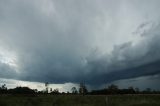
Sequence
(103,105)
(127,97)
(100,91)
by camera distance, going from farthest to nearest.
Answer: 1. (100,91)
2. (127,97)
3. (103,105)

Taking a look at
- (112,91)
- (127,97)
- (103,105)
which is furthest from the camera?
(112,91)

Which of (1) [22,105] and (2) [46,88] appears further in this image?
(2) [46,88]

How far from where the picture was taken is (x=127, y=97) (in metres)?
52.1

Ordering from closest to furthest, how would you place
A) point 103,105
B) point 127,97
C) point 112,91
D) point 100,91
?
point 103,105 → point 127,97 → point 112,91 → point 100,91

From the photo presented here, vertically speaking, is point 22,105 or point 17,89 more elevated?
point 17,89

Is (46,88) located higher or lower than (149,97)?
higher

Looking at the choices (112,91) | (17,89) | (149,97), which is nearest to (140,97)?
(149,97)

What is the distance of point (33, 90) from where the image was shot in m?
107

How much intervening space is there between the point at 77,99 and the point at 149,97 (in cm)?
1345

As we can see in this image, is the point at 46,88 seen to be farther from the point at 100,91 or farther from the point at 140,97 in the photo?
the point at 140,97

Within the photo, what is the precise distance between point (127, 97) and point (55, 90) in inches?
2214

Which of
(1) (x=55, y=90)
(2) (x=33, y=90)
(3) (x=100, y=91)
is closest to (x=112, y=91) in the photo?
(3) (x=100, y=91)

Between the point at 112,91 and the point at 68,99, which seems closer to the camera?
the point at 68,99

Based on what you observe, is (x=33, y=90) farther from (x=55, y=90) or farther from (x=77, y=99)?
(x=77, y=99)
